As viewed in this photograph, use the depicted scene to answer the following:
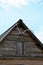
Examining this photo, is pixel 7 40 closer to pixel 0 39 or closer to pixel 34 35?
pixel 0 39

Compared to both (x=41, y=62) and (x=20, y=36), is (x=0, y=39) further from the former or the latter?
(x=41, y=62)

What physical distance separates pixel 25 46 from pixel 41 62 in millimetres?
Result: 1746

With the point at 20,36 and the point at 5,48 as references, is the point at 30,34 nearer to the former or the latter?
the point at 20,36

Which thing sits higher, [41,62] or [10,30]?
[10,30]

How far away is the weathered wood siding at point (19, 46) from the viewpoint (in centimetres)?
2330

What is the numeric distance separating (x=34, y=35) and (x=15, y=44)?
166cm

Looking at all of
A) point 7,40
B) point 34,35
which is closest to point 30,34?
point 34,35

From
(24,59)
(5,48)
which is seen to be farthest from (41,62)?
(5,48)

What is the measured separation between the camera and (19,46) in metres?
23.6

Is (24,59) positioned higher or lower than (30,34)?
lower

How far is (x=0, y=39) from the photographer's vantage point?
913 inches

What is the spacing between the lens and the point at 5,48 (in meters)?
23.3

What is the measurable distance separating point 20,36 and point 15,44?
2.49ft

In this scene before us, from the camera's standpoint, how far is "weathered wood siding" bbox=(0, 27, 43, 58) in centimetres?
2330
